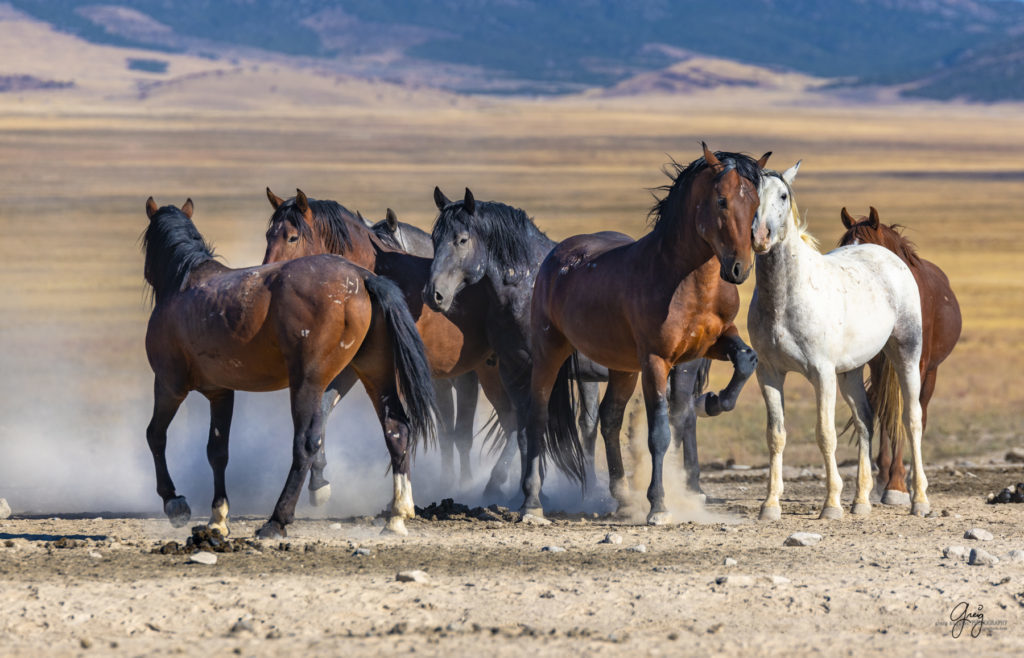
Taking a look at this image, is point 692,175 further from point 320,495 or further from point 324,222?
point 320,495

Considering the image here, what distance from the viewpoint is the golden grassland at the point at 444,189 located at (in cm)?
1688

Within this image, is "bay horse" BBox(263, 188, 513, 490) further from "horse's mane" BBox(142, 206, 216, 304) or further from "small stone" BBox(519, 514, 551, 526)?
"small stone" BBox(519, 514, 551, 526)

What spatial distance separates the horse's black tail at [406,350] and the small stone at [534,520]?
1.02 metres

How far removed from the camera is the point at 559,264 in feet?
30.0

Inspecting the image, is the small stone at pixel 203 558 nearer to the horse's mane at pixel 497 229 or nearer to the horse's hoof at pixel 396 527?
the horse's hoof at pixel 396 527

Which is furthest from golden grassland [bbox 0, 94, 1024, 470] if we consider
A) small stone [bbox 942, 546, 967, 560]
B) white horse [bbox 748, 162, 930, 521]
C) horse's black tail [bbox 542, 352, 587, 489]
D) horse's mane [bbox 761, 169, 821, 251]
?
small stone [bbox 942, 546, 967, 560]

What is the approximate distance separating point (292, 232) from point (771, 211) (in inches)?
123

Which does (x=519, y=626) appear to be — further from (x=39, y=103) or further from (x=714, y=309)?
(x=39, y=103)

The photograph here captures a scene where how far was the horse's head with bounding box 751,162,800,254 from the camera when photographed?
25.8 ft

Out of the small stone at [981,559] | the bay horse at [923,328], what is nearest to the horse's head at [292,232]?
the bay horse at [923,328]

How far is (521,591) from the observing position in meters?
6.54

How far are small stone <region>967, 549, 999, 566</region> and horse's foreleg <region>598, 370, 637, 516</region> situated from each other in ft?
8.35

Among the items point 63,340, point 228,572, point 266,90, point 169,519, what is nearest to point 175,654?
point 228,572

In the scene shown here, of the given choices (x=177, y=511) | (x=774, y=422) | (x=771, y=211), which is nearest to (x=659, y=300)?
(x=771, y=211)
